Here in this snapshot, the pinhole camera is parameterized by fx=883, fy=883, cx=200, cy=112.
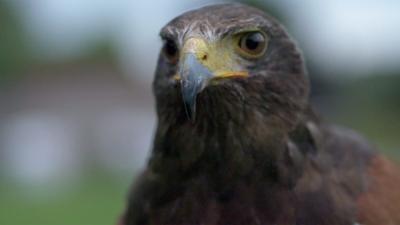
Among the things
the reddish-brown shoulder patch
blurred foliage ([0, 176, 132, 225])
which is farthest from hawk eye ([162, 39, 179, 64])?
blurred foliage ([0, 176, 132, 225])

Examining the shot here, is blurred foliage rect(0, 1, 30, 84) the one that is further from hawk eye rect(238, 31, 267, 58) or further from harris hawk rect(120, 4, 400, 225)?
hawk eye rect(238, 31, 267, 58)

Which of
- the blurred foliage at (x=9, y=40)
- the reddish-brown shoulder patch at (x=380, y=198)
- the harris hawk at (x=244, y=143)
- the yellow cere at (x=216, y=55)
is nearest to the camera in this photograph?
the yellow cere at (x=216, y=55)

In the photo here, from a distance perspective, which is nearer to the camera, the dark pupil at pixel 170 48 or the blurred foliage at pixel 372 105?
the dark pupil at pixel 170 48

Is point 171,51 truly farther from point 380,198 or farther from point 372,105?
point 372,105

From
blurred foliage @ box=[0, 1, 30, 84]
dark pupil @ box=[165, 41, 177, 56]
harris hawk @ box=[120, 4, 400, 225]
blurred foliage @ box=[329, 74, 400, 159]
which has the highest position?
dark pupil @ box=[165, 41, 177, 56]

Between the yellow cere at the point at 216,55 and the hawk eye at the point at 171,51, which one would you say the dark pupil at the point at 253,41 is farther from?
the hawk eye at the point at 171,51

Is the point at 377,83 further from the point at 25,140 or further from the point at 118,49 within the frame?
the point at 25,140

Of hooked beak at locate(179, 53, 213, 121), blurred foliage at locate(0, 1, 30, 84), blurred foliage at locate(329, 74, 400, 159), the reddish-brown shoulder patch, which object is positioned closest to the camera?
hooked beak at locate(179, 53, 213, 121)

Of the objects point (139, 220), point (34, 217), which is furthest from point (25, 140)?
point (139, 220)

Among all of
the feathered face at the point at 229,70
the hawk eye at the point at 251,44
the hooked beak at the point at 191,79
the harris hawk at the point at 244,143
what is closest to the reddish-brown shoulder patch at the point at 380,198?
the harris hawk at the point at 244,143
